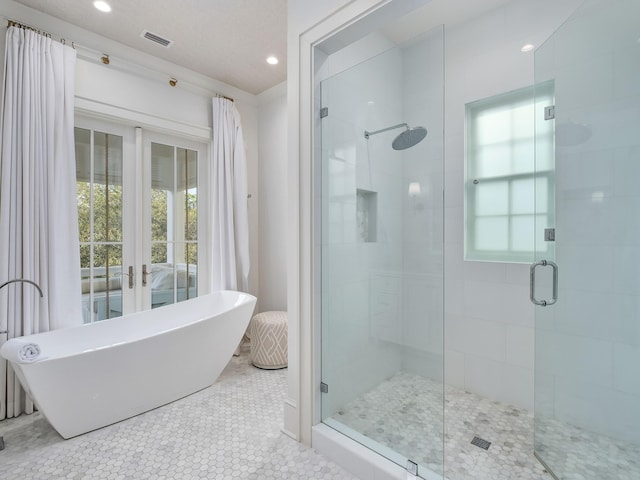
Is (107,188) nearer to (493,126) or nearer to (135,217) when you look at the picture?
(135,217)

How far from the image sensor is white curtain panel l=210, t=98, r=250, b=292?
3.32 m

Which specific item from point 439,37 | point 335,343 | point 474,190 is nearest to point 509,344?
point 474,190

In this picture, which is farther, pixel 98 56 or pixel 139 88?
pixel 139 88

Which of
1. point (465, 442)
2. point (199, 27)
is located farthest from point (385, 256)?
point (199, 27)

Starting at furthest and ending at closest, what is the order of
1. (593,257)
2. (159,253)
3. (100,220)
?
(159,253)
(100,220)
(593,257)

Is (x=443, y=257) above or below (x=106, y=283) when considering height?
above

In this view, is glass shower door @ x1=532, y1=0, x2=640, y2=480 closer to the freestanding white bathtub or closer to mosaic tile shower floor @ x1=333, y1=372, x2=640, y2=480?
mosaic tile shower floor @ x1=333, y1=372, x2=640, y2=480

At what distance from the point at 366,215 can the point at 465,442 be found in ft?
4.66

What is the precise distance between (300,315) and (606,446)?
63.0 inches

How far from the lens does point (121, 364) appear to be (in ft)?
6.61

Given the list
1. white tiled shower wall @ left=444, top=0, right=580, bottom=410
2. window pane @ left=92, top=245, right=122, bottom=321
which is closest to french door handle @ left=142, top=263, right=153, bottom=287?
window pane @ left=92, top=245, right=122, bottom=321

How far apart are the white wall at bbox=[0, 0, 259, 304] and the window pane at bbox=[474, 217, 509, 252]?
2.38m

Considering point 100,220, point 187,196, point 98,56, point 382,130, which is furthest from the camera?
point 187,196

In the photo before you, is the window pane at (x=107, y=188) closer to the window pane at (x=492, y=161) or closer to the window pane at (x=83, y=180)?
the window pane at (x=83, y=180)
